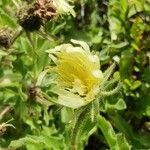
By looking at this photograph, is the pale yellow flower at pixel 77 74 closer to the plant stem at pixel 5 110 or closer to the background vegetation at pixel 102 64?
the background vegetation at pixel 102 64

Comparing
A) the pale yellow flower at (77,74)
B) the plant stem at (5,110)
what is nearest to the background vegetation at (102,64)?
the plant stem at (5,110)

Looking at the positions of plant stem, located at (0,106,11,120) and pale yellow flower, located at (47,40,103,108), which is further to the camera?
plant stem, located at (0,106,11,120)

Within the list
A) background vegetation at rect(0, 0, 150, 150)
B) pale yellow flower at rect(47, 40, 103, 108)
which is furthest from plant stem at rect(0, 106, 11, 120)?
pale yellow flower at rect(47, 40, 103, 108)

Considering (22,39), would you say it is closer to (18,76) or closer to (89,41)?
(18,76)

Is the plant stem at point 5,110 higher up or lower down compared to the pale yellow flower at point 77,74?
lower down

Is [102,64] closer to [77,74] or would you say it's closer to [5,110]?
[5,110]

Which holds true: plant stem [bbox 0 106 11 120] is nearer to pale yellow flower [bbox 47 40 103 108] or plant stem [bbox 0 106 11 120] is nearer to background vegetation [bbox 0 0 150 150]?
background vegetation [bbox 0 0 150 150]

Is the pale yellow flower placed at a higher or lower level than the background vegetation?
higher
